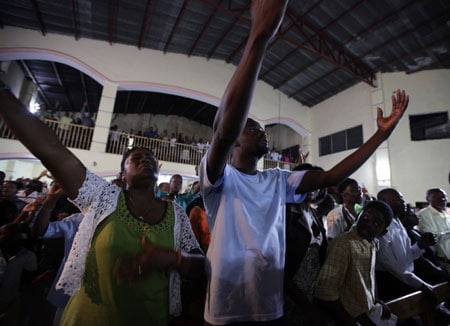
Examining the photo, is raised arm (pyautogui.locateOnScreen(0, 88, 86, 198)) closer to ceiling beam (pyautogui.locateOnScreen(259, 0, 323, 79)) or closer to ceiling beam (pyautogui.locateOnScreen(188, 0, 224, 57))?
ceiling beam (pyautogui.locateOnScreen(188, 0, 224, 57))

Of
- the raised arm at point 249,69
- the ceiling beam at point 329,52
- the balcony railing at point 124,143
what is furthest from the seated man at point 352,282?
the balcony railing at point 124,143

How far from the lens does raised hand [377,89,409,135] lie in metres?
1.12

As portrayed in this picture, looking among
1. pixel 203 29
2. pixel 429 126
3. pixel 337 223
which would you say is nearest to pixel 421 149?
pixel 429 126

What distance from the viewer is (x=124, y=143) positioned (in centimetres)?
822

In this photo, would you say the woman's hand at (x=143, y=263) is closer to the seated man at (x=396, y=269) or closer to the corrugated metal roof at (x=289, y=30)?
the seated man at (x=396, y=269)

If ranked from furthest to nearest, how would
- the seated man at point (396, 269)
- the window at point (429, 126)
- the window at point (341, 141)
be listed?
the window at point (341, 141) < the window at point (429, 126) < the seated man at point (396, 269)

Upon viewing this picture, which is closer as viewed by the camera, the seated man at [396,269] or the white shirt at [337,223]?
the seated man at [396,269]

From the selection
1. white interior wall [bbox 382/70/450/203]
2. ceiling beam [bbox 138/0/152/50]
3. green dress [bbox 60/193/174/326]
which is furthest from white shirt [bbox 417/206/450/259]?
ceiling beam [bbox 138/0/152/50]

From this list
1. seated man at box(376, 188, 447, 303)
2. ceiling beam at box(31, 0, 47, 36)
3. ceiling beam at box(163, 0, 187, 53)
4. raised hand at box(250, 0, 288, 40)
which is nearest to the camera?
raised hand at box(250, 0, 288, 40)

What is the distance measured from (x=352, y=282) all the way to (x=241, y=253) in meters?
1.02

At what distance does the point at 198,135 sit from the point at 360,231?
1233 cm

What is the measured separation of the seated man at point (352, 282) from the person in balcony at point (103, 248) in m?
0.87

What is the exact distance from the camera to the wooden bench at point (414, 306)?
169 cm

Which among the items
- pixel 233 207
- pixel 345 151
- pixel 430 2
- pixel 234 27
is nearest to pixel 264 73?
pixel 234 27
